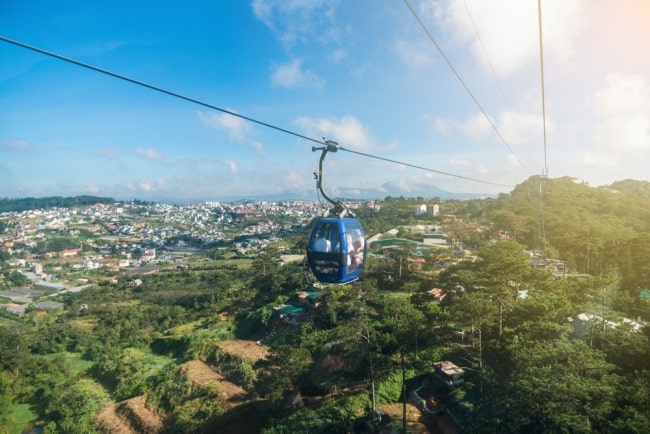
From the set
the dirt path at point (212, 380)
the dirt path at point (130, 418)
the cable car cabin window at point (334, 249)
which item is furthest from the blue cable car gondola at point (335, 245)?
the dirt path at point (130, 418)

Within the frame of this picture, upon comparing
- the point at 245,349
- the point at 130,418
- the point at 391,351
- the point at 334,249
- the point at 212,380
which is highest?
the point at 334,249

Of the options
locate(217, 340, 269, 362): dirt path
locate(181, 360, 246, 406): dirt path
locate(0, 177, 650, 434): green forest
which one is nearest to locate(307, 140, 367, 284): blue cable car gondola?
locate(0, 177, 650, 434): green forest

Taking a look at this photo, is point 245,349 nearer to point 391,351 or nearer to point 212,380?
point 212,380

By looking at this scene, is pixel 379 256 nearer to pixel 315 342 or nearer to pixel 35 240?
pixel 315 342

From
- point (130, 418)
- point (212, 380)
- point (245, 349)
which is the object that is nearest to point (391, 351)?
point (212, 380)

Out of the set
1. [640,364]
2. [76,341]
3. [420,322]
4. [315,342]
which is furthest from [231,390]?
[76,341]

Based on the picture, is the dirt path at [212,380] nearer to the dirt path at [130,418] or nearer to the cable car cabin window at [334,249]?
the dirt path at [130,418]
